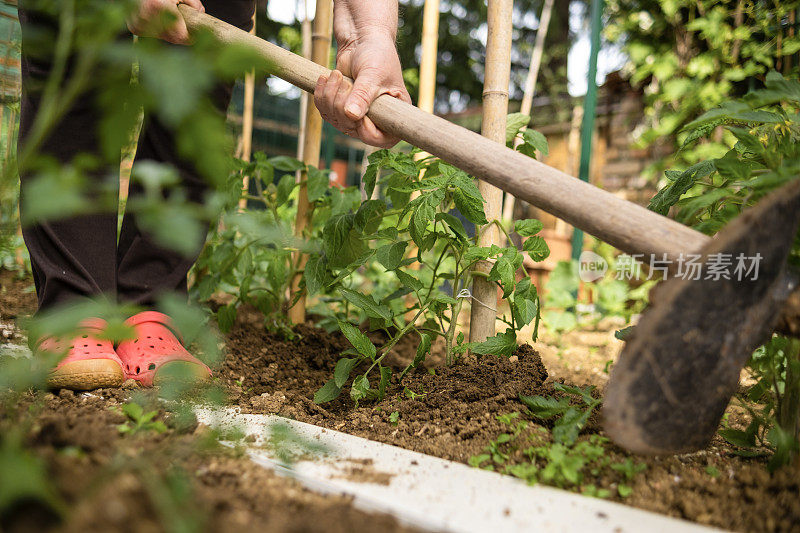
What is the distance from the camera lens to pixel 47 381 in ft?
4.62

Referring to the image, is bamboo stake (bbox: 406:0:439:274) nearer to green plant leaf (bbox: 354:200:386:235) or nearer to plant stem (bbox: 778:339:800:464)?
green plant leaf (bbox: 354:200:386:235)

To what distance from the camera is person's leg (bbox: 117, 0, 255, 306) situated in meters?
1.96

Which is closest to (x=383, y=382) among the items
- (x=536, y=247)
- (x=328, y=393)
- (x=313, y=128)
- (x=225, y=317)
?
(x=328, y=393)

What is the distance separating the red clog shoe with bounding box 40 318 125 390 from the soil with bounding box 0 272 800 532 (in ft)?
0.12

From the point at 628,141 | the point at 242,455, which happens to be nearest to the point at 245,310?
the point at 242,455

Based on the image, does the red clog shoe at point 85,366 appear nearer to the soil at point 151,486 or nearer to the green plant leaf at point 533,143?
the soil at point 151,486

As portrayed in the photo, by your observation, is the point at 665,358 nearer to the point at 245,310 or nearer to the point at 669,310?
the point at 669,310

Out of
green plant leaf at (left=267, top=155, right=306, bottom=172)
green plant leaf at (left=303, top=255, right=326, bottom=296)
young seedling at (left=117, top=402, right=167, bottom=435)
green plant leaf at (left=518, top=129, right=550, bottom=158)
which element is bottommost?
young seedling at (left=117, top=402, right=167, bottom=435)

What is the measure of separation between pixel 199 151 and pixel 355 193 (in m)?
1.47

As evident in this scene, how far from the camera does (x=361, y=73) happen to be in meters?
1.62

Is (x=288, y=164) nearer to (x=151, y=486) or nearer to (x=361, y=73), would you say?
(x=361, y=73)

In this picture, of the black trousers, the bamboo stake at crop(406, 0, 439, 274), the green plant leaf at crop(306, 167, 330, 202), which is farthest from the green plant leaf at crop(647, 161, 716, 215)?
the bamboo stake at crop(406, 0, 439, 274)

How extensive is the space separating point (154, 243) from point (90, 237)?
10.3 inches

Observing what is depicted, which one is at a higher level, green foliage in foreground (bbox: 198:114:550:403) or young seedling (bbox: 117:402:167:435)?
green foliage in foreground (bbox: 198:114:550:403)
